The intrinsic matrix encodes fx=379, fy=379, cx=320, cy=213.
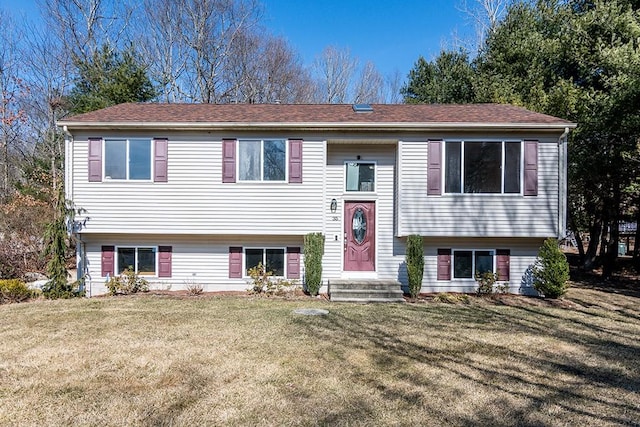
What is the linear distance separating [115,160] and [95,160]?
0.47 m

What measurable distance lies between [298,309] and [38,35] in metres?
21.4

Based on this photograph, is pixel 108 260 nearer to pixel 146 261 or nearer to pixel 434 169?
pixel 146 261

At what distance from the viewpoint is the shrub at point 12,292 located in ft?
28.5

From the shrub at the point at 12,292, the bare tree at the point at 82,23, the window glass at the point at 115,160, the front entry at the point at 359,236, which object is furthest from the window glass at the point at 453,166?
the bare tree at the point at 82,23

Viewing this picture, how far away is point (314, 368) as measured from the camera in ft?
14.8

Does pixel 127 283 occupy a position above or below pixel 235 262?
below

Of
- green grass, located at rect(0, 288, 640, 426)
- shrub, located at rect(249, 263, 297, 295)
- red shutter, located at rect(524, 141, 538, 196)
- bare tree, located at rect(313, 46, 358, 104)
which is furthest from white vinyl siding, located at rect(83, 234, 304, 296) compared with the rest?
bare tree, located at rect(313, 46, 358, 104)

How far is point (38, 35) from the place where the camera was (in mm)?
19500

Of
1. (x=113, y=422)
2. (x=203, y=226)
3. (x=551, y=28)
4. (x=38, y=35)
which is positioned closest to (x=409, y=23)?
(x=551, y=28)

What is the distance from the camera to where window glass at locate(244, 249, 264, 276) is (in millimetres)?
10195

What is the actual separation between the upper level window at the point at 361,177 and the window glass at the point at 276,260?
2.57 meters

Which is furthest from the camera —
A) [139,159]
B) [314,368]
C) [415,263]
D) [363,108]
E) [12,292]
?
[363,108]

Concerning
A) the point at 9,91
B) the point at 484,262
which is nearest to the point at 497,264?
the point at 484,262

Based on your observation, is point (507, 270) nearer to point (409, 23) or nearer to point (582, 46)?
point (582, 46)
